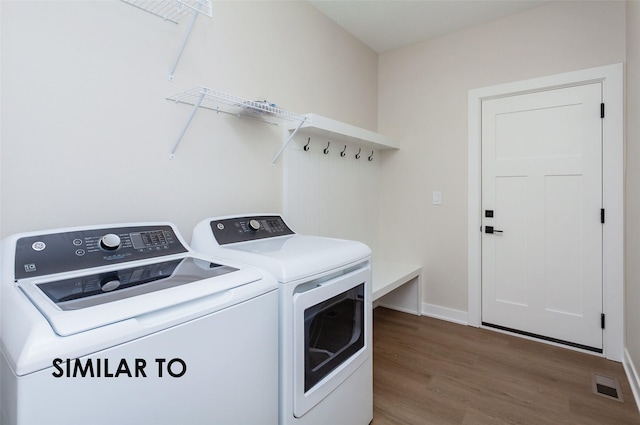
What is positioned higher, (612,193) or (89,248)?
(612,193)

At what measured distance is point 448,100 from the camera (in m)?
2.98

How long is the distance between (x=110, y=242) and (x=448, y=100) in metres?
2.91

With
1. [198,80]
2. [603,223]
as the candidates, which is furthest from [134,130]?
[603,223]

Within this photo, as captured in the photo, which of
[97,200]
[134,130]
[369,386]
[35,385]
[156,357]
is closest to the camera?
[35,385]

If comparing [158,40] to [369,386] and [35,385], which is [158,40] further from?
[369,386]

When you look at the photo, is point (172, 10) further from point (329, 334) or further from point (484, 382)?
point (484, 382)

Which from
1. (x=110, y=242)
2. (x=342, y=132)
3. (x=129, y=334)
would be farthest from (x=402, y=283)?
(x=129, y=334)

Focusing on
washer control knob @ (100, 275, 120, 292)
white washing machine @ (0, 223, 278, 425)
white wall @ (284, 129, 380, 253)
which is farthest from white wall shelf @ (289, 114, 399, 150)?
washer control knob @ (100, 275, 120, 292)

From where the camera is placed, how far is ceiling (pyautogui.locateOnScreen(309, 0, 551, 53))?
249 centimetres

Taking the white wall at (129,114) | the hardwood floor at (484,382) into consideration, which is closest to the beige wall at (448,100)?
the hardwood floor at (484,382)

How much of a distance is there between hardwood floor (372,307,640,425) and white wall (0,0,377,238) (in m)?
1.41

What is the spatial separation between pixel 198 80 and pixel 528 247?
2761mm

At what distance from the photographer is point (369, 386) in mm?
1645

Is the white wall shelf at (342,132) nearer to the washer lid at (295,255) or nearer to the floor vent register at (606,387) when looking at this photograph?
the washer lid at (295,255)
